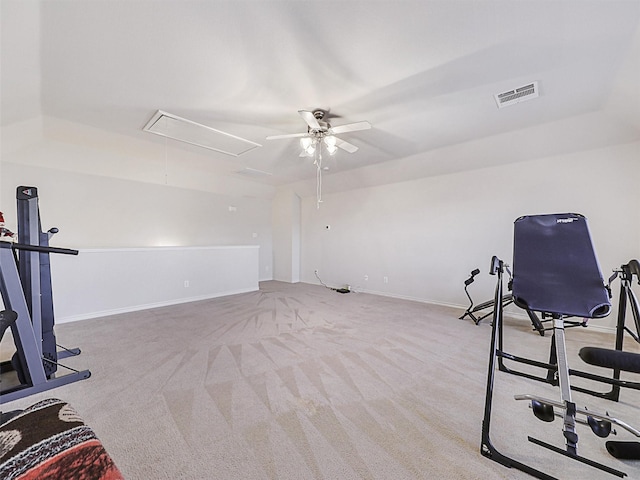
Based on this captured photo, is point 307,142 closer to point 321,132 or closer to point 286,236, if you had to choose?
point 321,132

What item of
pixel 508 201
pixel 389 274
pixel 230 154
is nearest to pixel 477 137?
pixel 508 201

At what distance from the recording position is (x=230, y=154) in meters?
4.87

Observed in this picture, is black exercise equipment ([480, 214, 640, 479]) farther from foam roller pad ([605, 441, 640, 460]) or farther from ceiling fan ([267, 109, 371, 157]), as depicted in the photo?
ceiling fan ([267, 109, 371, 157])

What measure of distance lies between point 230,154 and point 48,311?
11.2 ft

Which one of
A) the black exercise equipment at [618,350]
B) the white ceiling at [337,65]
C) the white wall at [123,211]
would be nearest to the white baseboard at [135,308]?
the white wall at [123,211]

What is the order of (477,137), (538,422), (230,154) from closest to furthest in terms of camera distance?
(538,422) < (477,137) < (230,154)

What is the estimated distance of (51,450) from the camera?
84 cm

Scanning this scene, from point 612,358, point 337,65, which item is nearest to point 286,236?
point 337,65

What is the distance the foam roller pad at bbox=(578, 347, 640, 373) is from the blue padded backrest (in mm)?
922

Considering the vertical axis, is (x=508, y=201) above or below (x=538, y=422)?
above

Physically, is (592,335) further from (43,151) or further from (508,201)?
(43,151)

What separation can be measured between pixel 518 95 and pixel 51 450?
14.1ft

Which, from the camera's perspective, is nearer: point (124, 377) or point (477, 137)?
point (124, 377)

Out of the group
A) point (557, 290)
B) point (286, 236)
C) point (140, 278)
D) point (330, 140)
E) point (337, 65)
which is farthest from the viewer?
point (286, 236)
